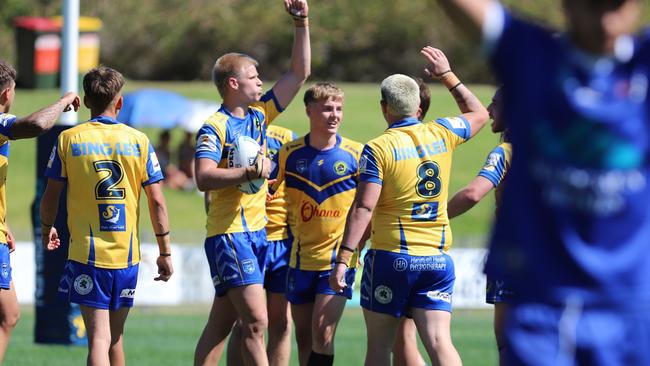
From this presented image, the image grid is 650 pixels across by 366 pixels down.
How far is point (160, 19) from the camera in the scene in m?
41.3

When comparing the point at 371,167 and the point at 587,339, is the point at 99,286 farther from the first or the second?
the point at 587,339

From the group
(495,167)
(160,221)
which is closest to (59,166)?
(160,221)

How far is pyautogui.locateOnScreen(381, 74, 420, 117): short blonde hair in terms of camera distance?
726 cm

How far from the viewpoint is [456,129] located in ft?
24.2

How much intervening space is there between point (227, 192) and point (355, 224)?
3.31 ft

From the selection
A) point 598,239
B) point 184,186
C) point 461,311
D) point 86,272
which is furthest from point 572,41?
point 184,186

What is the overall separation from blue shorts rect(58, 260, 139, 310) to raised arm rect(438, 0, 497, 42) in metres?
4.08

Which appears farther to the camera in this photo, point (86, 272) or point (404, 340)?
point (404, 340)

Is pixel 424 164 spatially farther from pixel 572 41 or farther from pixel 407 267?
pixel 572 41

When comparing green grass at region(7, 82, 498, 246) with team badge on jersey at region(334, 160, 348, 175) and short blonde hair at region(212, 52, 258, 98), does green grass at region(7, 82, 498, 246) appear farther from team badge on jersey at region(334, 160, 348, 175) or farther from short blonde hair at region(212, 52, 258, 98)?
short blonde hair at region(212, 52, 258, 98)

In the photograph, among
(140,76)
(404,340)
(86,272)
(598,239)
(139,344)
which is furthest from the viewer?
(140,76)

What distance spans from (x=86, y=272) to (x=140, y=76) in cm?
3470

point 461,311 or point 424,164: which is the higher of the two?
point 424,164

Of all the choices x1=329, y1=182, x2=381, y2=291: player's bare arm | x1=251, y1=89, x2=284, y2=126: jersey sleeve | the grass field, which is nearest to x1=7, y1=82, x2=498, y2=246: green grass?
the grass field
